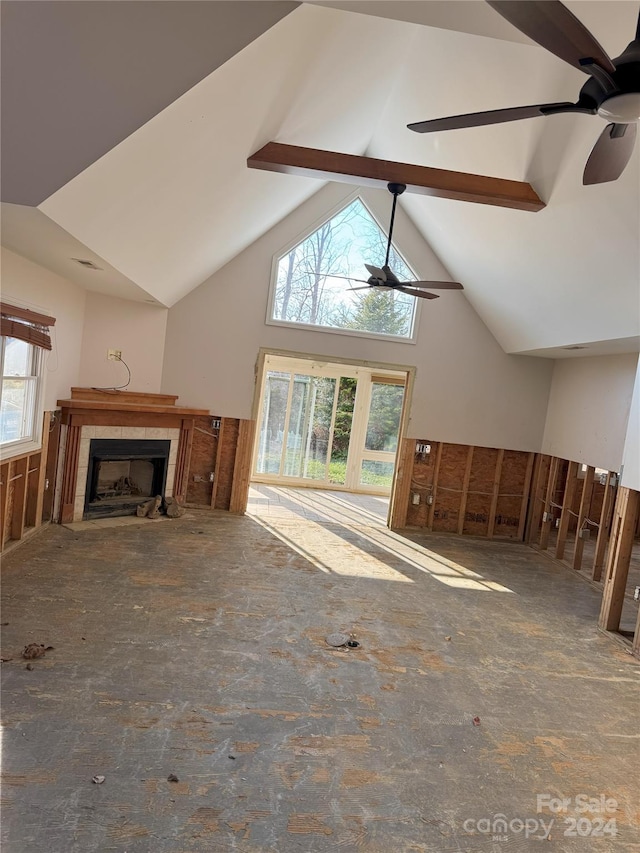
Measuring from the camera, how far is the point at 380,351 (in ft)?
24.9

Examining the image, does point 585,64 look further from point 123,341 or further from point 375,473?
point 375,473

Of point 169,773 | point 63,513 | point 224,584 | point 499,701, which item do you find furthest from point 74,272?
point 499,701

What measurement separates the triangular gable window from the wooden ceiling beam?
110 inches

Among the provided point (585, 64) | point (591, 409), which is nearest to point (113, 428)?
point (585, 64)

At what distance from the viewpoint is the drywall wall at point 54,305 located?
445cm

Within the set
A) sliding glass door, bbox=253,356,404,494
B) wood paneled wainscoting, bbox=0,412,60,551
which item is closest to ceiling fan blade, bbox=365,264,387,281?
wood paneled wainscoting, bbox=0,412,60,551

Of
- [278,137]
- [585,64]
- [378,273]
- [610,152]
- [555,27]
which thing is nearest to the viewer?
[555,27]

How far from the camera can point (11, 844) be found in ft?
6.64

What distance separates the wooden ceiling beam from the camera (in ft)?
14.7

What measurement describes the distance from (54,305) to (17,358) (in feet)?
2.94

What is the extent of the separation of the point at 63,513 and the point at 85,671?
3387 mm

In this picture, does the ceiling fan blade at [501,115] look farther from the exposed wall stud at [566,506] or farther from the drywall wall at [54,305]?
the exposed wall stud at [566,506]

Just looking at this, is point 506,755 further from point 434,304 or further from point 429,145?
point 434,304

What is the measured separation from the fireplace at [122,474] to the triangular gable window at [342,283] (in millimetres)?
2637
